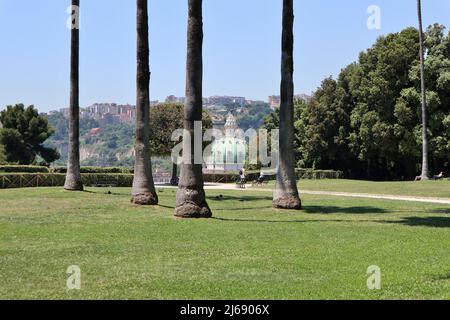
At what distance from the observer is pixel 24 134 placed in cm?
7500

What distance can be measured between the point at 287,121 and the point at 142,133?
5.12 m

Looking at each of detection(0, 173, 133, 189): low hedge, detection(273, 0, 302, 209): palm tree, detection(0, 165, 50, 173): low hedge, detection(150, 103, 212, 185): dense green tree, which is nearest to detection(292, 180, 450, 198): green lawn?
detection(273, 0, 302, 209): palm tree

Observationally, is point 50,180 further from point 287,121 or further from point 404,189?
point 404,189

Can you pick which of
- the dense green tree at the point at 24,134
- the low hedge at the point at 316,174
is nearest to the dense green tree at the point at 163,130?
the low hedge at the point at 316,174

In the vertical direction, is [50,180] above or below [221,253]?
above

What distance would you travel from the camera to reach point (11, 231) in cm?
1428

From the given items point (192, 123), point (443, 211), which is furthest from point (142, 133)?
point (443, 211)

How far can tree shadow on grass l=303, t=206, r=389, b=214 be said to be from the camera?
21.2 metres

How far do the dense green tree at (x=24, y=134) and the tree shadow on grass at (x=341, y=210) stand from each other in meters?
57.0

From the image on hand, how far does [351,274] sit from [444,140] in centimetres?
4025

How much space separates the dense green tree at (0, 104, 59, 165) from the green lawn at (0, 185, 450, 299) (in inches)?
2183
